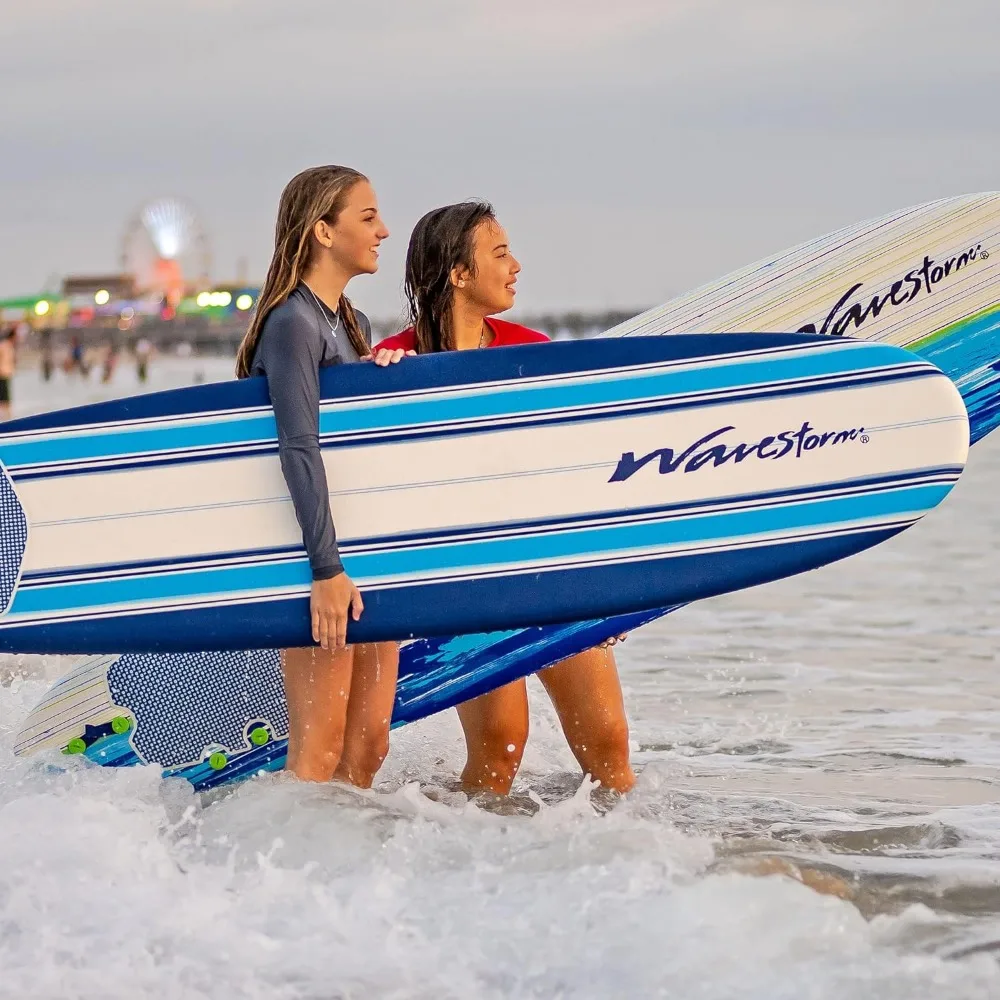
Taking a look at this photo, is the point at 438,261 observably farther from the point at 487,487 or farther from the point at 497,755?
the point at 497,755

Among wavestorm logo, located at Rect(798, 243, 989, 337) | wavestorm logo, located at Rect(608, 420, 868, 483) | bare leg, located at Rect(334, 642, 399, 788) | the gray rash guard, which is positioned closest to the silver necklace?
the gray rash guard

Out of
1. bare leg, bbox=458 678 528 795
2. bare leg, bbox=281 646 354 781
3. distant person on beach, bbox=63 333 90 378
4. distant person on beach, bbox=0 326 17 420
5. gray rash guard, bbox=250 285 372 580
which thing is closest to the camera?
gray rash guard, bbox=250 285 372 580

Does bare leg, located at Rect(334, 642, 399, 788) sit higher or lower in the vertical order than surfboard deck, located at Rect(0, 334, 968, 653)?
lower

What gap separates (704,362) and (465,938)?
1337 mm

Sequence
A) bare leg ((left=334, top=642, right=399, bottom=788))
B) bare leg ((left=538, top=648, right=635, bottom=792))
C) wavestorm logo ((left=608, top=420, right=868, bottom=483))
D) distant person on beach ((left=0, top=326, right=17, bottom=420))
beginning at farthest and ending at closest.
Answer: distant person on beach ((left=0, top=326, right=17, bottom=420)), bare leg ((left=538, top=648, right=635, bottom=792)), wavestorm logo ((left=608, top=420, right=868, bottom=483)), bare leg ((left=334, top=642, right=399, bottom=788))

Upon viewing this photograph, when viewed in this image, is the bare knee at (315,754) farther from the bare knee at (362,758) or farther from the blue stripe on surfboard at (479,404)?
the blue stripe on surfboard at (479,404)

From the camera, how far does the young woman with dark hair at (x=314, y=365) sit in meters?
2.69

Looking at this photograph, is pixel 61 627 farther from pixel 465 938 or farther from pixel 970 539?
pixel 970 539

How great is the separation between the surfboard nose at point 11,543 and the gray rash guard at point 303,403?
645 mm

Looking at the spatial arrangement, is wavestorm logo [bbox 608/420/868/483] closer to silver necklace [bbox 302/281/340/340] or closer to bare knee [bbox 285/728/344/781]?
silver necklace [bbox 302/281/340/340]

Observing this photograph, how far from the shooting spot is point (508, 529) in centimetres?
304

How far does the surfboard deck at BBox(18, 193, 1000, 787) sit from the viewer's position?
11.6 feet

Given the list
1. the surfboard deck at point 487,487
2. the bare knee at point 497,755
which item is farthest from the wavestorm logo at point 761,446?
the bare knee at point 497,755

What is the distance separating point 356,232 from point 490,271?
0.35 m
